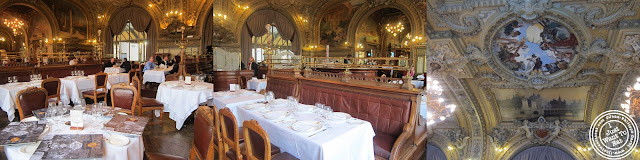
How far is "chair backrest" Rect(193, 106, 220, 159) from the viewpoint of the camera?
2.01 meters

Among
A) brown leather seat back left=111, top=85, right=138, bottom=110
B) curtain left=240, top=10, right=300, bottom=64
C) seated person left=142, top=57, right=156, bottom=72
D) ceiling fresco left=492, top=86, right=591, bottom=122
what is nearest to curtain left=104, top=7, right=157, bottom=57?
seated person left=142, top=57, right=156, bottom=72

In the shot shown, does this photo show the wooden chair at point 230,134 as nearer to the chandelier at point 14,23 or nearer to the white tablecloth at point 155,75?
the white tablecloth at point 155,75

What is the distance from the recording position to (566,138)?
1611 mm

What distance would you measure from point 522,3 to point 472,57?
1.18 feet

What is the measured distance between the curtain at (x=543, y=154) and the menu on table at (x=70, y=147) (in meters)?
2.38

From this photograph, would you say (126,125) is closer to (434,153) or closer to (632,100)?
(434,153)

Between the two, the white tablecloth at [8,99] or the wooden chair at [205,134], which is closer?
the wooden chair at [205,134]

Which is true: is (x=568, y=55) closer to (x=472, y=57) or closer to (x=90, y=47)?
(x=472, y=57)

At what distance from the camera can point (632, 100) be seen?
4.72 feet

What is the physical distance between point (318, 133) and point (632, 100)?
1.76m

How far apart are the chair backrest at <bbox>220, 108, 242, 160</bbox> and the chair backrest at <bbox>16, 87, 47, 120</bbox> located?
2576 millimetres

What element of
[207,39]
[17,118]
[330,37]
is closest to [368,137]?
[330,37]

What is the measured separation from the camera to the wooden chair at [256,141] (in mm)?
1726
